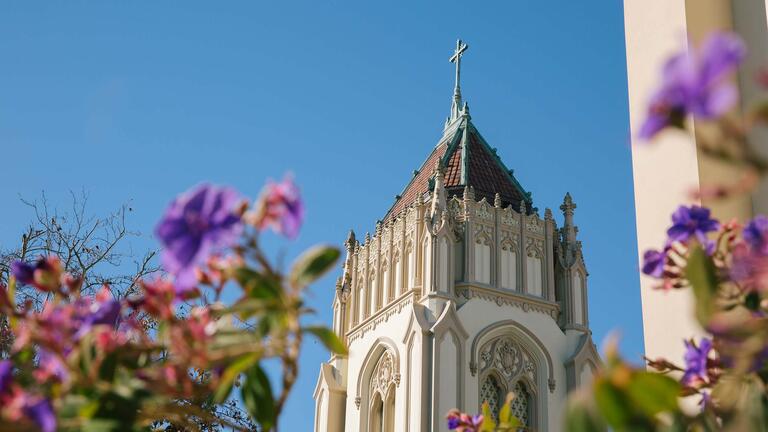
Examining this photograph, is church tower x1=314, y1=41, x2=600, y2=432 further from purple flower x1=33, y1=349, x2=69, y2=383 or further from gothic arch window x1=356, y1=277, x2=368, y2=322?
purple flower x1=33, y1=349, x2=69, y2=383

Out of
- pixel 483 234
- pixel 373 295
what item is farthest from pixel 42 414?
pixel 373 295

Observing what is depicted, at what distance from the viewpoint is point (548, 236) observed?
1145 inches

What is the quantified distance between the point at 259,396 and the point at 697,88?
85 centimetres

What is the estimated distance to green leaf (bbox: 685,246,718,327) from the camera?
1.32 meters

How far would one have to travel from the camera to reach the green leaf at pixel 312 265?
1.40 meters

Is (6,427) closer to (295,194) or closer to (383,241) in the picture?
(295,194)

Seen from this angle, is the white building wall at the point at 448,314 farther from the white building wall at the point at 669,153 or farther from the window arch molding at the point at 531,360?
the white building wall at the point at 669,153

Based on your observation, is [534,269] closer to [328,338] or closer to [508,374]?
[508,374]

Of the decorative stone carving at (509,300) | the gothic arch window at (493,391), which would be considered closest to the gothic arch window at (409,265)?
the decorative stone carving at (509,300)

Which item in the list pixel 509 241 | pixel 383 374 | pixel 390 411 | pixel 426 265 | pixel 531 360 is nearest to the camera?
pixel 426 265

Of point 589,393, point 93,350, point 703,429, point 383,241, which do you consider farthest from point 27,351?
point 383,241

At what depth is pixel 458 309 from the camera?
1040 inches

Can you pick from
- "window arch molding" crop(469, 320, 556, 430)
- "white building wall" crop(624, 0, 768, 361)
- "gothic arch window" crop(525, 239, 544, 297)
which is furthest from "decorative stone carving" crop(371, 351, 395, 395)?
"white building wall" crop(624, 0, 768, 361)

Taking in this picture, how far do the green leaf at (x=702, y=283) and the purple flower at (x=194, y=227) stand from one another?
65cm
